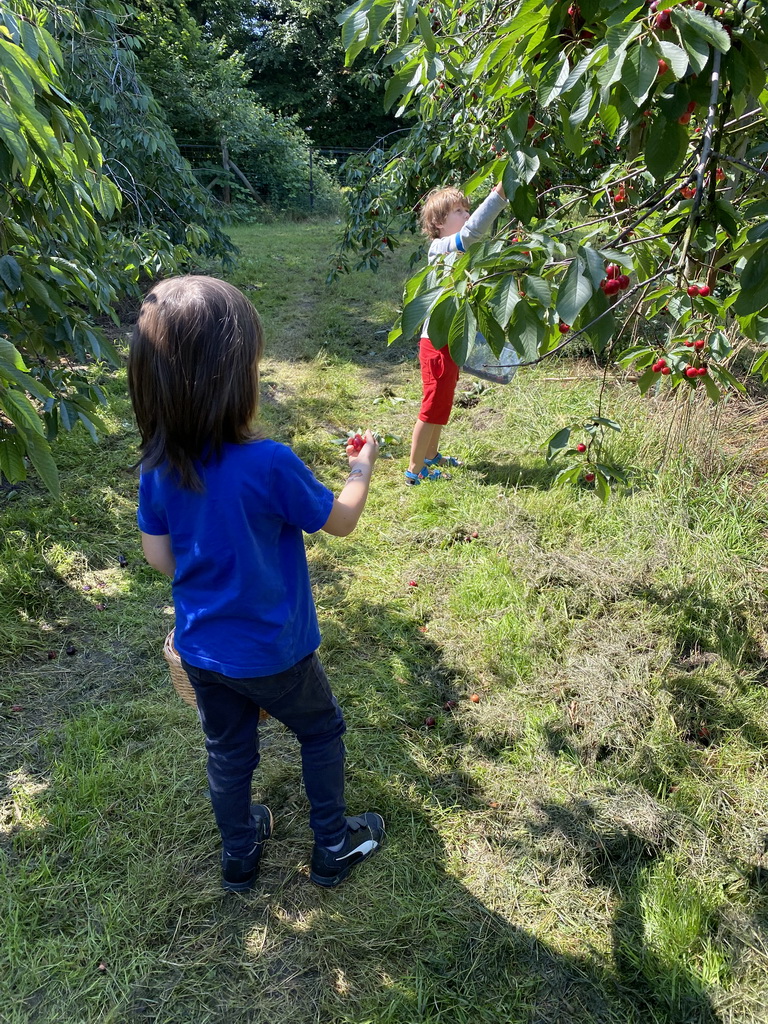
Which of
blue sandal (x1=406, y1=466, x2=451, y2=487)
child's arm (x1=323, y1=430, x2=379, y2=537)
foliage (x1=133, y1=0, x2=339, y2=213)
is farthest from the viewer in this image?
foliage (x1=133, y1=0, x2=339, y2=213)

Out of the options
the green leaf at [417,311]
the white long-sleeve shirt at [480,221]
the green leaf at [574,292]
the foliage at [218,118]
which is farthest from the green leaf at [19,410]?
the foliage at [218,118]

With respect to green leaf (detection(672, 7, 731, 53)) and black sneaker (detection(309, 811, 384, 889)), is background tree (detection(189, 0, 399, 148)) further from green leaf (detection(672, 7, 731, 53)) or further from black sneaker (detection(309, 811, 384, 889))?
black sneaker (detection(309, 811, 384, 889))

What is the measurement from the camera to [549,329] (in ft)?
5.02

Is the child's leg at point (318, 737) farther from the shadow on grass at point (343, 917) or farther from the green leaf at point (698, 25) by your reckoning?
the green leaf at point (698, 25)

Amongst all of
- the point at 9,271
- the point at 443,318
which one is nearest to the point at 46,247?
the point at 9,271

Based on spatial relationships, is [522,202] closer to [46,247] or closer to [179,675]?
[179,675]

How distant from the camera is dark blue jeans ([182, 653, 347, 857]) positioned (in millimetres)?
1615

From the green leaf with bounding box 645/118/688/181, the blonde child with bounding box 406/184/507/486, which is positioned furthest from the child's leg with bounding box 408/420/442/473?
the green leaf with bounding box 645/118/688/181

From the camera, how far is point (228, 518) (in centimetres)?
144

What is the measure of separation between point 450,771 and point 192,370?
5.09 ft

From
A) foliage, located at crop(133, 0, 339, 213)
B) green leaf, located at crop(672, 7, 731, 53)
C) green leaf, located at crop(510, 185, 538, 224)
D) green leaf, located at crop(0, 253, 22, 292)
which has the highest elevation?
foliage, located at crop(133, 0, 339, 213)

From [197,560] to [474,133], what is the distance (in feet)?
12.1

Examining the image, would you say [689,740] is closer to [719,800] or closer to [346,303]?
[719,800]

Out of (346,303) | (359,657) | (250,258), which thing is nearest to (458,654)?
(359,657)
